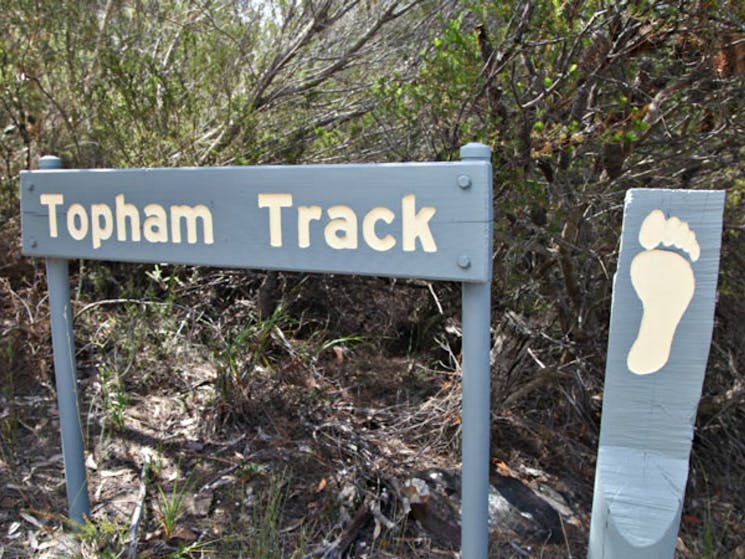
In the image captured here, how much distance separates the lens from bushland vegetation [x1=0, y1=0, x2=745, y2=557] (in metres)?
2.80

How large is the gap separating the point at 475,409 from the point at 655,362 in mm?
497

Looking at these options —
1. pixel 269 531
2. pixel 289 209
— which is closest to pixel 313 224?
pixel 289 209

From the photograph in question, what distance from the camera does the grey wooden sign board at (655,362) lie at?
1514mm

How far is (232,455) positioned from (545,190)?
1889 millimetres

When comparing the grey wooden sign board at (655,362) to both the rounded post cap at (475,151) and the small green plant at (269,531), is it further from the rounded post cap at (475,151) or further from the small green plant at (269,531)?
the small green plant at (269,531)

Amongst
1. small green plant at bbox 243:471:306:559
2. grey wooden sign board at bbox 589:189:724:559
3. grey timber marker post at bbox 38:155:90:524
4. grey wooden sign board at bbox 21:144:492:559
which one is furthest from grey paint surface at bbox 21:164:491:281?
small green plant at bbox 243:471:306:559

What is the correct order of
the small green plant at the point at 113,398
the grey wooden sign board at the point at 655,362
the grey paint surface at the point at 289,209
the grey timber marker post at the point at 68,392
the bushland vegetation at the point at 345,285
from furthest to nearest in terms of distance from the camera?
1. the small green plant at the point at 113,398
2. the bushland vegetation at the point at 345,285
3. the grey timber marker post at the point at 68,392
4. the grey paint surface at the point at 289,209
5. the grey wooden sign board at the point at 655,362

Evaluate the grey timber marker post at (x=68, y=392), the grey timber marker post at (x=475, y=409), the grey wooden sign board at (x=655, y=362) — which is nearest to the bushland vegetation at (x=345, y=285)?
the grey timber marker post at (x=68, y=392)

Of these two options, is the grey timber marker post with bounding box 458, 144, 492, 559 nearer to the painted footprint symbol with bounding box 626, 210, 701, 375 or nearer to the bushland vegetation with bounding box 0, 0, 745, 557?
the painted footprint symbol with bounding box 626, 210, 701, 375

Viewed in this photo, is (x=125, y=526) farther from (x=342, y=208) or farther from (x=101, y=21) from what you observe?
(x=101, y=21)

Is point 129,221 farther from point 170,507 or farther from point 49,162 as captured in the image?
point 170,507

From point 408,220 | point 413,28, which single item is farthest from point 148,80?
point 408,220

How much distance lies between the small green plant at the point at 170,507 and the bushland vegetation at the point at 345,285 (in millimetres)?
18

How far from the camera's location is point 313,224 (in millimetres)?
1983
